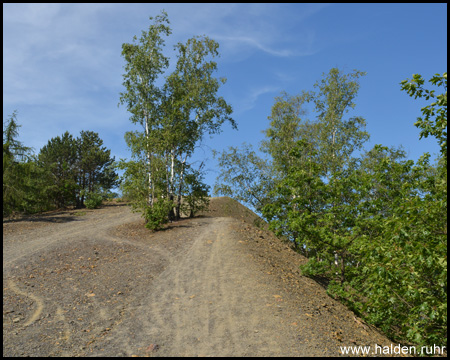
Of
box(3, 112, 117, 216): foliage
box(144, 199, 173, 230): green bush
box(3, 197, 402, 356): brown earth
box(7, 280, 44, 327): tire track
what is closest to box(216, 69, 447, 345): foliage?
box(3, 197, 402, 356): brown earth

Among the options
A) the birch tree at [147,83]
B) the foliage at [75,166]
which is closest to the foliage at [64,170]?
the foliage at [75,166]

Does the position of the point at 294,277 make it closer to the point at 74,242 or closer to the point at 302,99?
Answer: the point at 74,242

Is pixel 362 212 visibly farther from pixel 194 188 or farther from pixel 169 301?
pixel 194 188

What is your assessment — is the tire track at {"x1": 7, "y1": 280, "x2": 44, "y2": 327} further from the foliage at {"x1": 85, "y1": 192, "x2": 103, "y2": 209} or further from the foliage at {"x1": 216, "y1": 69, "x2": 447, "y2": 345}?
the foliage at {"x1": 85, "y1": 192, "x2": 103, "y2": 209}

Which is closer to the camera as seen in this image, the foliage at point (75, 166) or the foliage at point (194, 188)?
the foliage at point (194, 188)

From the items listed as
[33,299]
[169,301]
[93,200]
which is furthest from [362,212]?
[93,200]

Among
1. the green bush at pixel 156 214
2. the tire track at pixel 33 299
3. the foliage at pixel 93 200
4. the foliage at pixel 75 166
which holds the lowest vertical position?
the tire track at pixel 33 299

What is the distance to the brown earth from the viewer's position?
7.57 m

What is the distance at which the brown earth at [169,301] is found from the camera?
298 inches

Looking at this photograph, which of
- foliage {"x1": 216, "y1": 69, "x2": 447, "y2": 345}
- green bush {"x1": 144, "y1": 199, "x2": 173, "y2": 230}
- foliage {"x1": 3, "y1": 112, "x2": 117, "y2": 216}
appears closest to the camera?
foliage {"x1": 216, "y1": 69, "x2": 447, "y2": 345}

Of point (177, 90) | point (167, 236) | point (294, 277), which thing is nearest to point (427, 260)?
point (294, 277)

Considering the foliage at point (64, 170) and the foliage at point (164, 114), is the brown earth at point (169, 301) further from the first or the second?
the foliage at point (64, 170)

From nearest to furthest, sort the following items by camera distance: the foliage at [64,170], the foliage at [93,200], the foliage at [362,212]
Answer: the foliage at [362,212]
the foliage at [64,170]
the foliage at [93,200]

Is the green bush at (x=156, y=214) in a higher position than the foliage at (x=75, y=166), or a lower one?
lower
